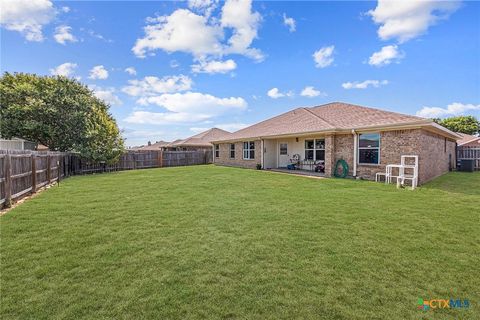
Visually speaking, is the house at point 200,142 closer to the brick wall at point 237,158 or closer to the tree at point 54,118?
the brick wall at point 237,158

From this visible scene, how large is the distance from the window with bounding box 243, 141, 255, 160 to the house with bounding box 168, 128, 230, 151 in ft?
37.1

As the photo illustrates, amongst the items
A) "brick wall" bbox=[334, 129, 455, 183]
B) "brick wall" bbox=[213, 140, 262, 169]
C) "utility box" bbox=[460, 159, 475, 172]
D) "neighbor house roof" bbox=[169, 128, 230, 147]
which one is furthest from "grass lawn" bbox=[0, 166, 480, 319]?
"neighbor house roof" bbox=[169, 128, 230, 147]

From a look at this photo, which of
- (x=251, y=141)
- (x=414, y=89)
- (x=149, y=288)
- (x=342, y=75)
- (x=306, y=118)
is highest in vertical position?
(x=342, y=75)

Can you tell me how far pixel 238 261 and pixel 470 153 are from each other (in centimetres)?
2341

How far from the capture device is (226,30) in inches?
532

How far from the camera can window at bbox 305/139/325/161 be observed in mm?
14742

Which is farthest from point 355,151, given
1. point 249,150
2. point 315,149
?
point 249,150

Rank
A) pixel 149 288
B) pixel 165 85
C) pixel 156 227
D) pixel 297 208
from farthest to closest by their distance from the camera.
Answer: pixel 165 85
pixel 297 208
pixel 156 227
pixel 149 288

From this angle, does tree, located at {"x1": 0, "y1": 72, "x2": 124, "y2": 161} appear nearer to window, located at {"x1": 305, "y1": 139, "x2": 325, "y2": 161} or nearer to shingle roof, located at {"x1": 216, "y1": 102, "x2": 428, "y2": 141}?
shingle roof, located at {"x1": 216, "y1": 102, "x2": 428, "y2": 141}

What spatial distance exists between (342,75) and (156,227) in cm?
1507

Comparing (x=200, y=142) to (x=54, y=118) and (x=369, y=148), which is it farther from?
(x=369, y=148)

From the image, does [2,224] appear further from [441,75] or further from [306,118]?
[441,75]

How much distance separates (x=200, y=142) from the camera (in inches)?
1296

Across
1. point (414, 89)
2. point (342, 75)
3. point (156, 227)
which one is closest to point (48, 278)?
point (156, 227)
